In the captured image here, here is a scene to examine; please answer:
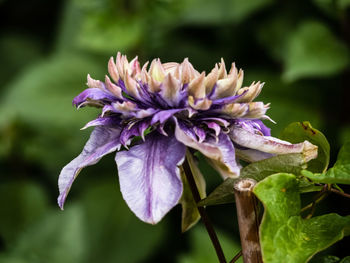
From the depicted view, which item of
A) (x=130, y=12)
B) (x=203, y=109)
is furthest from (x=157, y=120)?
(x=130, y=12)

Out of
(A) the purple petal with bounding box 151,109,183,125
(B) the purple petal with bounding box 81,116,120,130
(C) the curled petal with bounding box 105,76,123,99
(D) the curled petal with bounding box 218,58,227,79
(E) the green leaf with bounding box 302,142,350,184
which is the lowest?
(E) the green leaf with bounding box 302,142,350,184

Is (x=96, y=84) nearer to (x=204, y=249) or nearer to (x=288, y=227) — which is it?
(x=288, y=227)

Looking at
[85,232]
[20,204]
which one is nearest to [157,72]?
[85,232]

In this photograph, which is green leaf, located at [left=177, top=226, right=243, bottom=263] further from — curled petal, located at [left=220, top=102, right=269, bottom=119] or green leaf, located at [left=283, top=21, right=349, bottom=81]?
curled petal, located at [left=220, top=102, right=269, bottom=119]

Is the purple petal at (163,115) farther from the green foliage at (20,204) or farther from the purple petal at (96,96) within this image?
the green foliage at (20,204)

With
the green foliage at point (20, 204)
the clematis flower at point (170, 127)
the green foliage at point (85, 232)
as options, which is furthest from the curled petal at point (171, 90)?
the green foliage at point (20, 204)

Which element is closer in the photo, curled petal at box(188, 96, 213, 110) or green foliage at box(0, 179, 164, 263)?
curled petal at box(188, 96, 213, 110)

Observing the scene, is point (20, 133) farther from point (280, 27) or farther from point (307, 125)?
point (307, 125)

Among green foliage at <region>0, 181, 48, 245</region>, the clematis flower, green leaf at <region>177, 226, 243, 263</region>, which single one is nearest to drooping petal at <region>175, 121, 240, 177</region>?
the clematis flower
